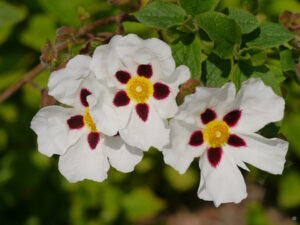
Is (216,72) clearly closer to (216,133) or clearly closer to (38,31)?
(216,133)

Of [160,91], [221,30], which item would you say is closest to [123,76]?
[160,91]

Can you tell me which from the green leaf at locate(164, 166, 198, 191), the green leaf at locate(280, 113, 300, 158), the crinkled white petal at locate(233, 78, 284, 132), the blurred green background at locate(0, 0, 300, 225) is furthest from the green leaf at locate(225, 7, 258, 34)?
the green leaf at locate(164, 166, 198, 191)

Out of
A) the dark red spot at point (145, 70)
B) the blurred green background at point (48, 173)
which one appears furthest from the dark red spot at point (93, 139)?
the blurred green background at point (48, 173)

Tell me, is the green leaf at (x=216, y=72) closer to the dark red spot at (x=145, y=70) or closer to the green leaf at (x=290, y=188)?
the dark red spot at (x=145, y=70)

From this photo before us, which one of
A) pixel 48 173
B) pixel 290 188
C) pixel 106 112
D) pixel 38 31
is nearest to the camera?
pixel 106 112

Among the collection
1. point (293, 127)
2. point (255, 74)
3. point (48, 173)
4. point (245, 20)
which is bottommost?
point (48, 173)

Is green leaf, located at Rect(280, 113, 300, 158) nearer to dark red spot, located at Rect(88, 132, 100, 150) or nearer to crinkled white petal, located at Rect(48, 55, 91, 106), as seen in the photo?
dark red spot, located at Rect(88, 132, 100, 150)
